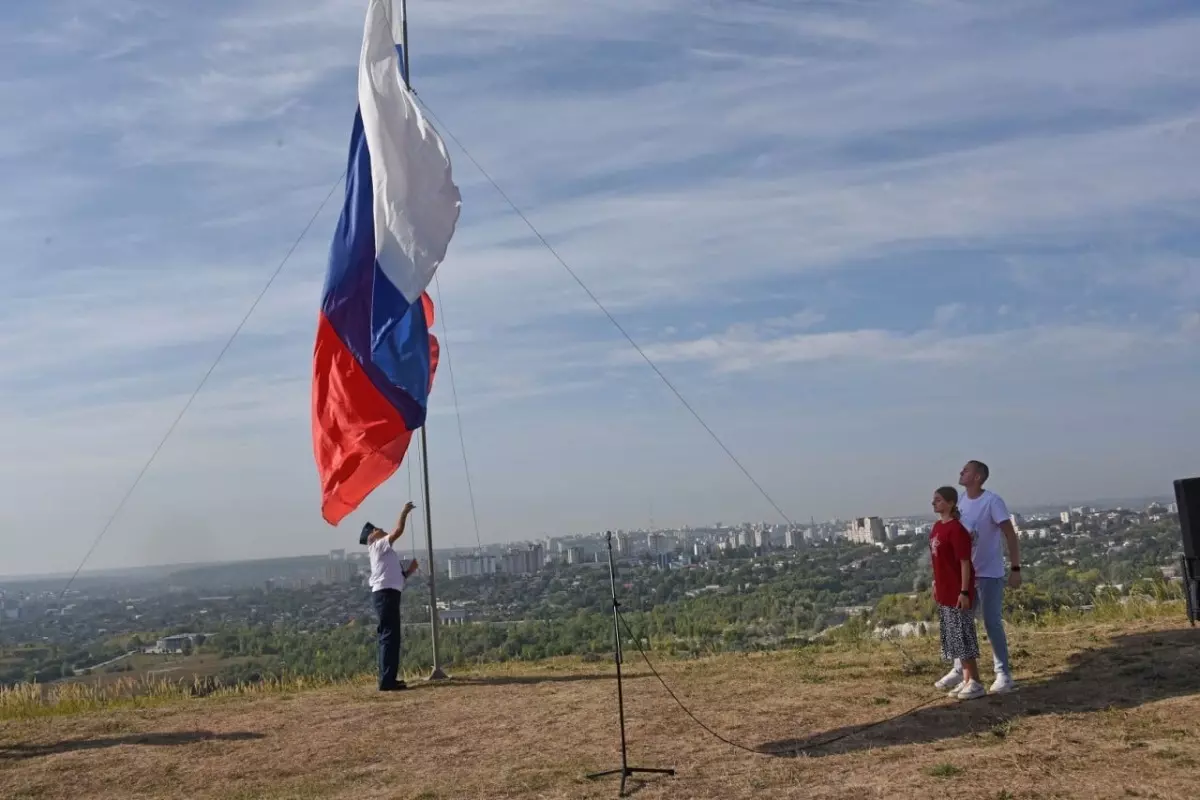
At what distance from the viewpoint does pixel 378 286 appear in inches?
418

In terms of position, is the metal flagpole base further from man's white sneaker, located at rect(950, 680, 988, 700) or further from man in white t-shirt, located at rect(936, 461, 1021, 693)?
man in white t-shirt, located at rect(936, 461, 1021, 693)

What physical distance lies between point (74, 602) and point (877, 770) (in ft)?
77.5

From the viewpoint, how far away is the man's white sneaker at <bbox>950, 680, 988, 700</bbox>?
9266mm

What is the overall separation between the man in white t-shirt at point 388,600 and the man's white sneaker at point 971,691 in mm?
5917

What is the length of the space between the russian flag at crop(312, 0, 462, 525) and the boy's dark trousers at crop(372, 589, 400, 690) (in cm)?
111

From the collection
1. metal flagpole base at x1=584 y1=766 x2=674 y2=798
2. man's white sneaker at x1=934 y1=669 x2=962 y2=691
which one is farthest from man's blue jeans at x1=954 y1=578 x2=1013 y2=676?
metal flagpole base at x1=584 y1=766 x2=674 y2=798

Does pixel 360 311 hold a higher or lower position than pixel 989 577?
higher

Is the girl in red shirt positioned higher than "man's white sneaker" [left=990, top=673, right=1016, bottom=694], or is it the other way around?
the girl in red shirt

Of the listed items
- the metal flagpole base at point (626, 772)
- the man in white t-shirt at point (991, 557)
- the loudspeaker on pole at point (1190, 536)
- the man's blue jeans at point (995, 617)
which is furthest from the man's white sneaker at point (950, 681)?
the metal flagpole base at point (626, 772)

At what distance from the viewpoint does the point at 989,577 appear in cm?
959

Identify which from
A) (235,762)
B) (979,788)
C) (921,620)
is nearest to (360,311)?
(235,762)

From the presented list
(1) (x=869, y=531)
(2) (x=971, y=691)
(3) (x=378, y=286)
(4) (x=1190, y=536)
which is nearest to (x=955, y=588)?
(2) (x=971, y=691)

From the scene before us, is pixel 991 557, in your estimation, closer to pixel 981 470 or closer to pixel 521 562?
pixel 981 470

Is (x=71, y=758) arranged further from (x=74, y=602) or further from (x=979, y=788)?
(x=74, y=602)
